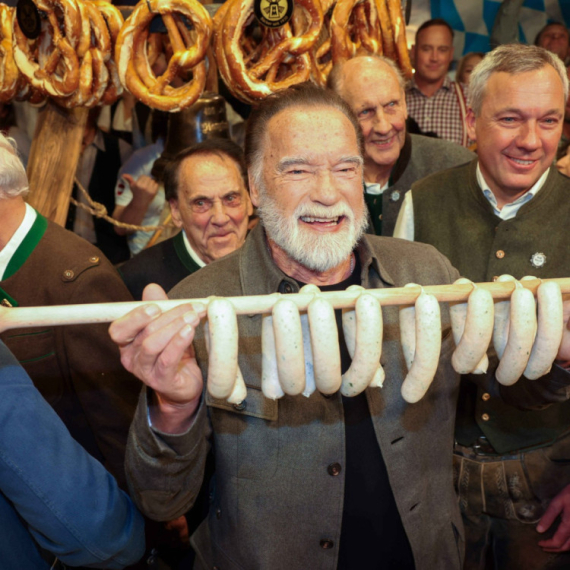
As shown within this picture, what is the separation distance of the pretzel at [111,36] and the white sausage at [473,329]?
2.38m

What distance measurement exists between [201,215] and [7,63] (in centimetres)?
140

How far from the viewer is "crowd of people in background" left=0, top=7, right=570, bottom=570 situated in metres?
1.51

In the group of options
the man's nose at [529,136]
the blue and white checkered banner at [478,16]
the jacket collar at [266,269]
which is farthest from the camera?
the blue and white checkered banner at [478,16]

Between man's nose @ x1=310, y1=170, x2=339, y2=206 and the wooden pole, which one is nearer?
man's nose @ x1=310, y1=170, x2=339, y2=206

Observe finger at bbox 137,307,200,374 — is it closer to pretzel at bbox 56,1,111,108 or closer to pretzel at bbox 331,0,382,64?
pretzel at bbox 56,1,111,108

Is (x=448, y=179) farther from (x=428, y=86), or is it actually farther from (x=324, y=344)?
(x=428, y=86)

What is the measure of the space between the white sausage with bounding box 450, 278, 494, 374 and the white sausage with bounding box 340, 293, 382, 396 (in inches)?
8.7

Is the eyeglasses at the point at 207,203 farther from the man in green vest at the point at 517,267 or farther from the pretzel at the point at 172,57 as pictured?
the man in green vest at the point at 517,267

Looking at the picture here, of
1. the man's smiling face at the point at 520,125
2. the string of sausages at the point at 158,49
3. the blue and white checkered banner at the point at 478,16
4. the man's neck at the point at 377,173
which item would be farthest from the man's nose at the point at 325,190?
the blue and white checkered banner at the point at 478,16

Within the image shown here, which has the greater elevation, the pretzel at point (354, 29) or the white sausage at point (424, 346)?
the pretzel at point (354, 29)

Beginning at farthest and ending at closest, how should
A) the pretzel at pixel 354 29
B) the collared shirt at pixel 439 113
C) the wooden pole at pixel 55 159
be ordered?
the collared shirt at pixel 439 113 < the wooden pole at pixel 55 159 < the pretzel at pixel 354 29

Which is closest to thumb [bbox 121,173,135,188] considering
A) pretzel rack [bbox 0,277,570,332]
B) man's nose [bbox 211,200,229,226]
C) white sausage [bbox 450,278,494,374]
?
man's nose [bbox 211,200,229,226]

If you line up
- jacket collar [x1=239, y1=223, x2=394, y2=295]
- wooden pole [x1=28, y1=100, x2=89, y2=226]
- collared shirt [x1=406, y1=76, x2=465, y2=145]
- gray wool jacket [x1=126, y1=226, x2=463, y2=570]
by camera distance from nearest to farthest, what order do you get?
1. gray wool jacket [x1=126, y1=226, x2=463, y2=570]
2. jacket collar [x1=239, y1=223, x2=394, y2=295]
3. wooden pole [x1=28, y1=100, x2=89, y2=226]
4. collared shirt [x1=406, y1=76, x2=465, y2=145]

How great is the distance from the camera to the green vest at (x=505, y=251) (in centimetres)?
239
